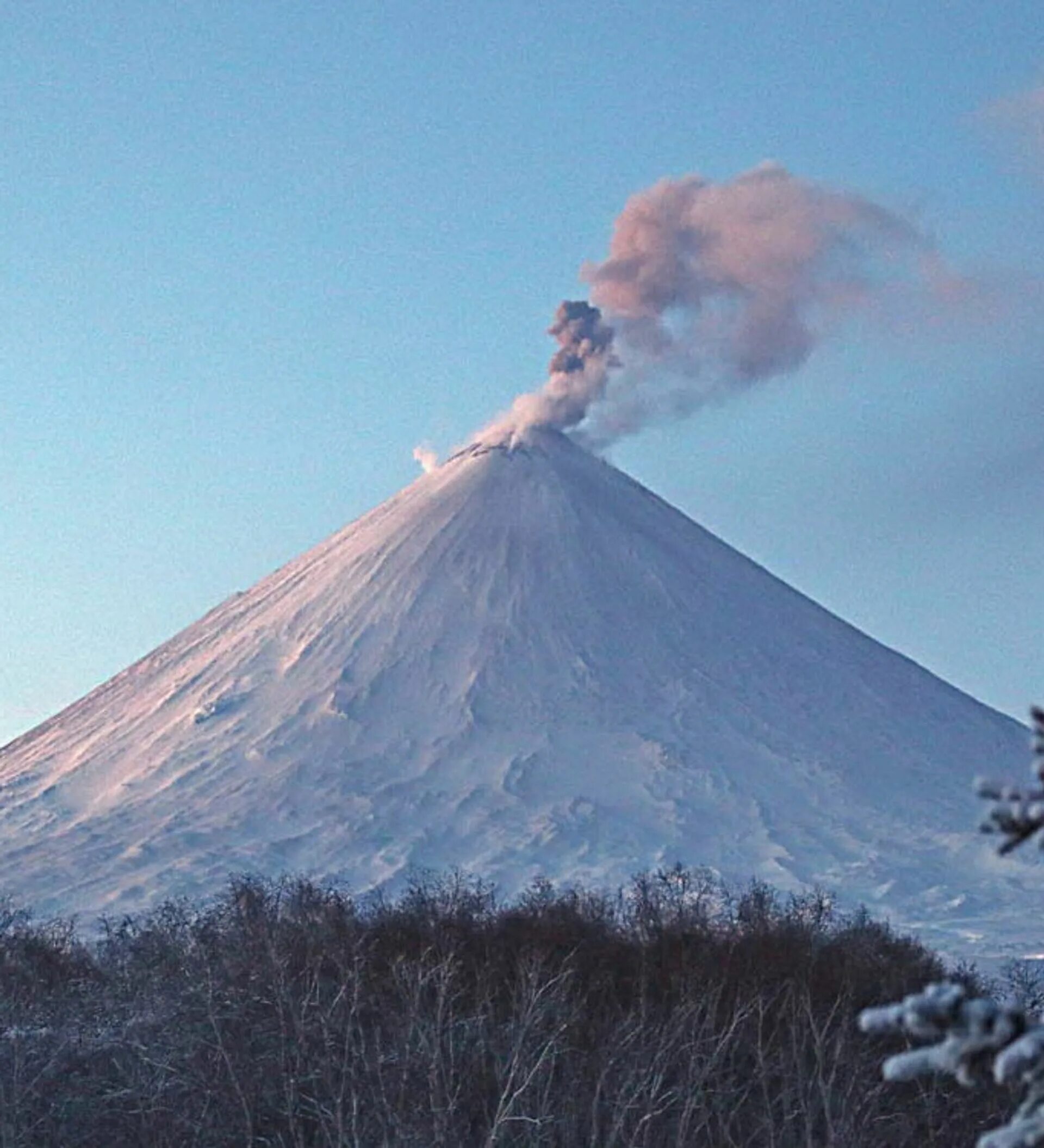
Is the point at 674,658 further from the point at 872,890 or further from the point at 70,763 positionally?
the point at 70,763

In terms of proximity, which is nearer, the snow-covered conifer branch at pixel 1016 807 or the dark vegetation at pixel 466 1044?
the snow-covered conifer branch at pixel 1016 807

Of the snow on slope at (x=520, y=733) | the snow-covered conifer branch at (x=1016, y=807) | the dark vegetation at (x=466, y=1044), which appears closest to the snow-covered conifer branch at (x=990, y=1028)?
the snow-covered conifer branch at (x=1016, y=807)

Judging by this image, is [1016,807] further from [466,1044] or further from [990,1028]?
[466,1044]

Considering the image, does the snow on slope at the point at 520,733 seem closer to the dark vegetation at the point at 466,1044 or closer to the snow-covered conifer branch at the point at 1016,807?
the dark vegetation at the point at 466,1044

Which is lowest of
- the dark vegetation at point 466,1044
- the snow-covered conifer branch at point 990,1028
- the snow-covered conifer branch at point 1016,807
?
the dark vegetation at point 466,1044

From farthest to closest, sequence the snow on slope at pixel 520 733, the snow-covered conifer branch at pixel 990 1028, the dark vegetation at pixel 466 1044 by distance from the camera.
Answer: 1. the snow on slope at pixel 520 733
2. the dark vegetation at pixel 466 1044
3. the snow-covered conifer branch at pixel 990 1028

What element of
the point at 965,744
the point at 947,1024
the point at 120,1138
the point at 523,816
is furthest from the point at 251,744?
the point at 947,1024

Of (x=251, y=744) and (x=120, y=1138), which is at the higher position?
(x=251, y=744)

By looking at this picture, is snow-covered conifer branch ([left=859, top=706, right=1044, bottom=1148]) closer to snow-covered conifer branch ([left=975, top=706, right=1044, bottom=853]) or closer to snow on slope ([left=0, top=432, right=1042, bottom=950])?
snow-covered conifer branch ([left=975, top=706, right=1044, bottom=853])
